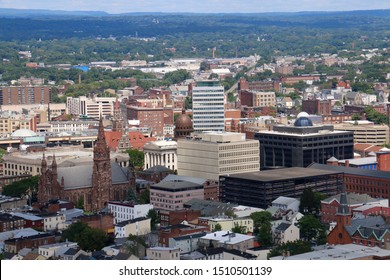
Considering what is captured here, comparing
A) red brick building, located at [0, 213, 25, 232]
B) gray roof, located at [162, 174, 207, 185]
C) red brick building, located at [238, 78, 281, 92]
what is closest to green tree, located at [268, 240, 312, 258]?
red brick building, located at [0, 213, 25, 232]

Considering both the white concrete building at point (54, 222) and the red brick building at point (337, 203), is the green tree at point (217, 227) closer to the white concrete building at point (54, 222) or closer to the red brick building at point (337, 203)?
the red brick building at point (337, 203)

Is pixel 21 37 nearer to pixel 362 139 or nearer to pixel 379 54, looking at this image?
pixel 379 54

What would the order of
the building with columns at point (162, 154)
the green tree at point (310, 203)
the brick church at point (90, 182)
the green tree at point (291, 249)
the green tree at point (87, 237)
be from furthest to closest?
the building with columns at point (162, 154)
the brick church at point (90, 182)
the green tree at point (310, 203)
the green tree at point (87, 237)
the green tree at point (291, 249)

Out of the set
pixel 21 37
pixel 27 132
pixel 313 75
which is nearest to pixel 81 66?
pixel 21 37

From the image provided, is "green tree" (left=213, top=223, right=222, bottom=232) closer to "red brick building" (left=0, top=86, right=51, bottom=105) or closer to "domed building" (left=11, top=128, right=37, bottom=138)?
"domed building" (left=11, top=128, right=37, bottom=138)

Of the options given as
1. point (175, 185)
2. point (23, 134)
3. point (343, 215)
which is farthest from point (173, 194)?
point (23, 134)

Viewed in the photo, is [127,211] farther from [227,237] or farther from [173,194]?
[227,237]

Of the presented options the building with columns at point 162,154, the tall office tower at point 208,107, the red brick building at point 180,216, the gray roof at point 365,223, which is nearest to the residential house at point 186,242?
the gray roof at point 365,223
